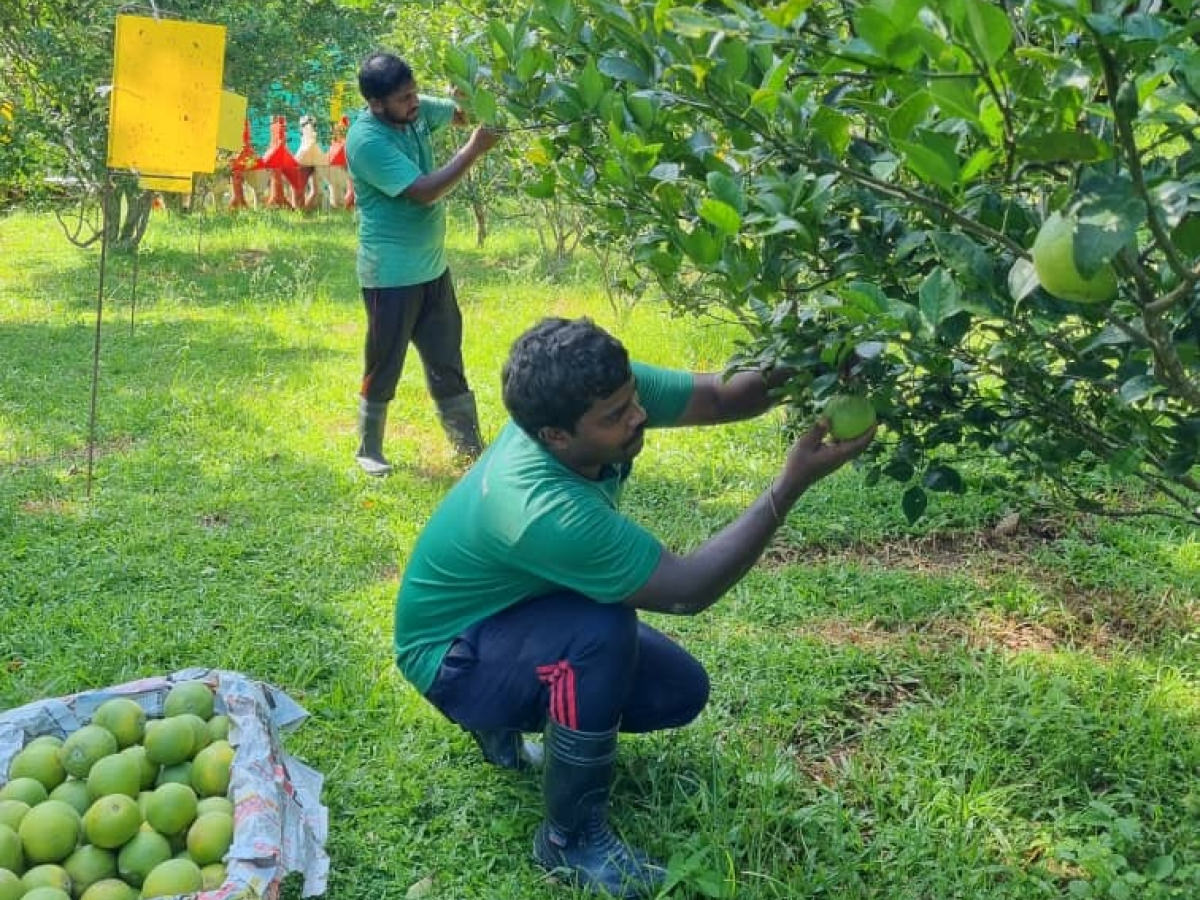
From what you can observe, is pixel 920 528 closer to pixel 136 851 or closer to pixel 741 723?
pixel 741 723

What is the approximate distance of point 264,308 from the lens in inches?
333

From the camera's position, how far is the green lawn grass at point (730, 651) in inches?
101

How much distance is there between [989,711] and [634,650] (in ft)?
3.36

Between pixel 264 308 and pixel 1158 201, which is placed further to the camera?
pixel 264 308

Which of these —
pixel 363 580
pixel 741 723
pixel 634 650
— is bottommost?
pixel 363 580

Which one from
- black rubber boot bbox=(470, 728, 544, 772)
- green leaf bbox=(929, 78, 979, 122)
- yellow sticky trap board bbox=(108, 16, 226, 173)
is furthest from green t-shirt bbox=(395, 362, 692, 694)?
yellow sticky trap board bbox=(108, 16, 226, 173)

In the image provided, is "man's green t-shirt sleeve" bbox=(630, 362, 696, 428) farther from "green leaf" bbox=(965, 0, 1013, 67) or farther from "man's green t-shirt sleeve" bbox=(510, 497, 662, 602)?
"green leaf" bbox=(965, 0, 1013, 67)

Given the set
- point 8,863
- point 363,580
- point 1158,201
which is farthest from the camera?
point 363,580

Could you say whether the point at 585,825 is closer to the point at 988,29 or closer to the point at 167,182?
the point at 988,29

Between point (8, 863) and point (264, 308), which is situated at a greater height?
point (8, 863)

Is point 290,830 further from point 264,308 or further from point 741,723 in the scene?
point 264,308

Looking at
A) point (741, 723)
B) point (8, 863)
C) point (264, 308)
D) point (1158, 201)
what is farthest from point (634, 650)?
point (264, 308)

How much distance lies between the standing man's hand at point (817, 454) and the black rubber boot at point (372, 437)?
A: 2960mm

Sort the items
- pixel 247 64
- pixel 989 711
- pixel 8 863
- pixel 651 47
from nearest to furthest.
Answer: pixel 651 47, pixel 8 863, pixel 989 711, pixel 247 64
